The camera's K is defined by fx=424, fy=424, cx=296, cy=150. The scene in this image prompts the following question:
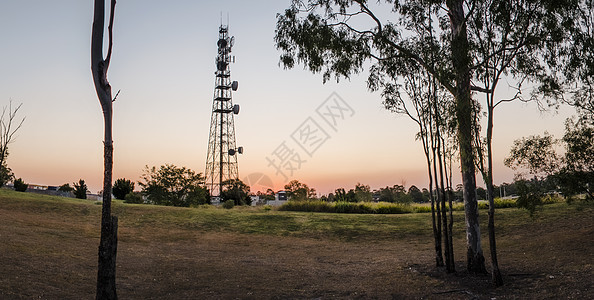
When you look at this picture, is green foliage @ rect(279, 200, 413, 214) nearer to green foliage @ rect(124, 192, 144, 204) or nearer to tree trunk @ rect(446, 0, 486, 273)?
green foliage @ rect(124, 192, 144, 204)

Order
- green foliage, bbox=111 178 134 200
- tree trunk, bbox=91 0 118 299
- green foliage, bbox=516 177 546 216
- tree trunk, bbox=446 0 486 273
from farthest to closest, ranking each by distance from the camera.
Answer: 1. green foliage, bbox=111 178 134 200
2. green foliage, bbox=516 177 546 216
3. tree trunk, bbox=446 0 486 273
4. tree trunk, bbox=91 0 118 299

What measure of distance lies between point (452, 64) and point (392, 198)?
166 feet

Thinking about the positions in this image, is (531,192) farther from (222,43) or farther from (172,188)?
(222,43)

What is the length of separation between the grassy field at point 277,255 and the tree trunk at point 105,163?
1.36 meters

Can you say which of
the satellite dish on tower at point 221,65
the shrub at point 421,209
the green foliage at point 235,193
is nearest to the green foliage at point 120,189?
the green foliage at point 235,193

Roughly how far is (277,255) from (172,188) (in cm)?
2335

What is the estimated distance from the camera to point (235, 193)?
4869cm

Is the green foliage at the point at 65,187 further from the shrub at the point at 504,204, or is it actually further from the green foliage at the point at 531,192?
the green foliage at the point at 531,192

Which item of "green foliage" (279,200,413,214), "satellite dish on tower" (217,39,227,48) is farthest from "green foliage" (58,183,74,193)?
"green foliage" (279,200,413,214)

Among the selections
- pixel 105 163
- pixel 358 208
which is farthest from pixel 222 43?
pixel 105 163

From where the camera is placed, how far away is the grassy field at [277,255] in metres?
10.9

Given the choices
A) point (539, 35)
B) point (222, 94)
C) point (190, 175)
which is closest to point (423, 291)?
point (539, 35)

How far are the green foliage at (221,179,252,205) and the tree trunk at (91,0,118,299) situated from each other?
3757 cm

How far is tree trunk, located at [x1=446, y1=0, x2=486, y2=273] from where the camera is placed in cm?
1245
